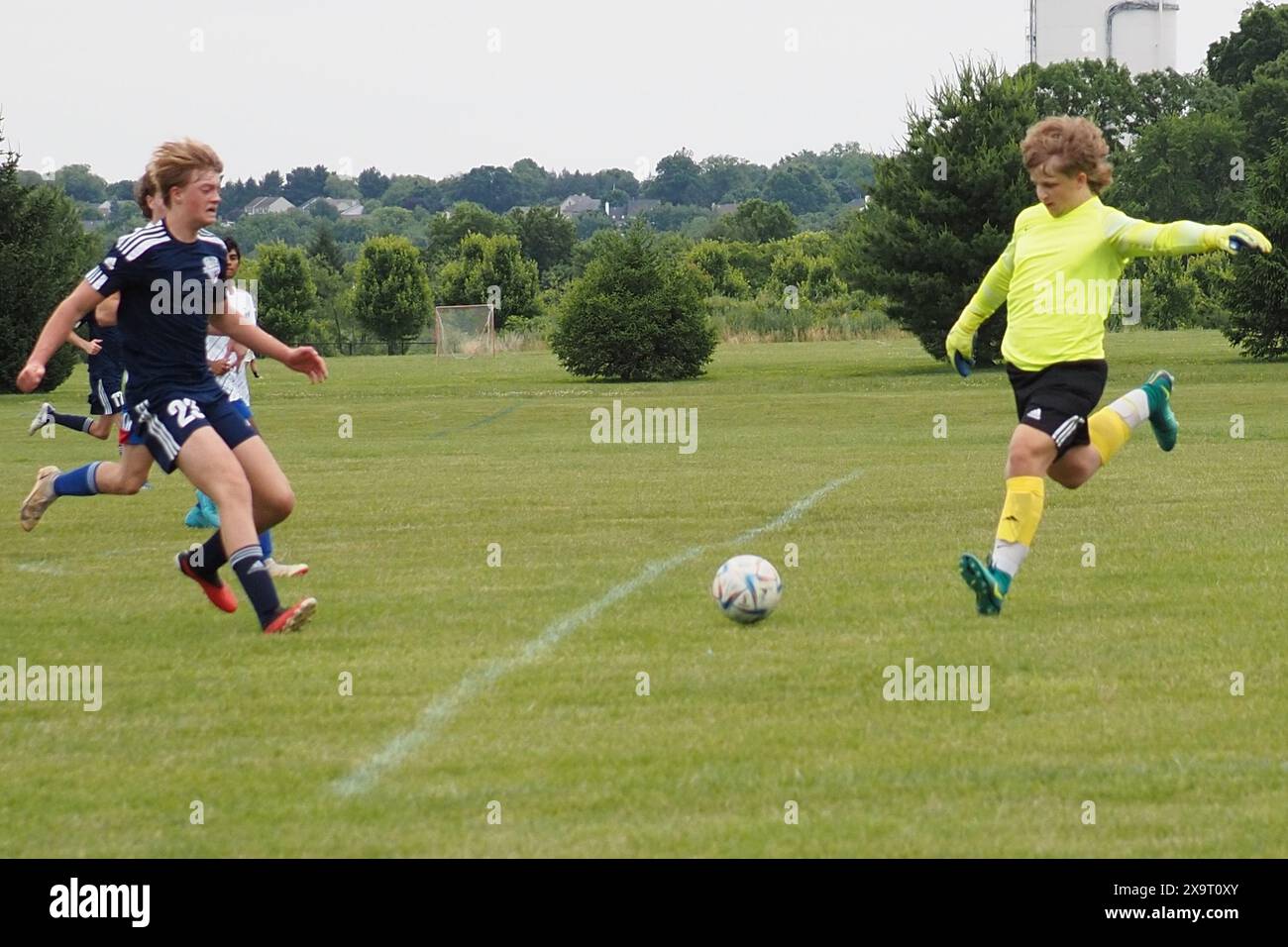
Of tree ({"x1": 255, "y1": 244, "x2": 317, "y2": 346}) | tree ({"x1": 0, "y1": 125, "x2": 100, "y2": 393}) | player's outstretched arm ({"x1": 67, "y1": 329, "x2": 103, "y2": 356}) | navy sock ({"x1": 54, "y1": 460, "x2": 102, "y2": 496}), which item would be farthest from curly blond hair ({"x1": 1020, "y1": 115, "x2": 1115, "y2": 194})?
tree ({"x1": 255, "y1": 244, "x2": 317, "y2": 346})

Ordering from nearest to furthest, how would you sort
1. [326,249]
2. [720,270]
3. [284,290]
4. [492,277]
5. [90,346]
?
[90,346] → [284,290] → [492,277] → [720,270] → [326,249]

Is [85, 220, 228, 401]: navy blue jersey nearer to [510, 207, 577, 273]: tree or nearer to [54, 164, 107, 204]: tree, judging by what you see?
[510, 207, 577, 273]: tree

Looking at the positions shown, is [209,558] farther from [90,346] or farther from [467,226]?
[467,226]

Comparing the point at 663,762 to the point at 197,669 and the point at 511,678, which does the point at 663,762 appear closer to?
the point at 511,678

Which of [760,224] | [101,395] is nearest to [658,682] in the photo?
[101,395]

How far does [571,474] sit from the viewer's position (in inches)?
740

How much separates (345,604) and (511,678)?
8.12 feet

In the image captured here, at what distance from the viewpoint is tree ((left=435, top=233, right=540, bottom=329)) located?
81.1 metres

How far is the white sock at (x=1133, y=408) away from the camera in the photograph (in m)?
9.70

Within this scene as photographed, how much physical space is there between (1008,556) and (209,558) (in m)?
4.09

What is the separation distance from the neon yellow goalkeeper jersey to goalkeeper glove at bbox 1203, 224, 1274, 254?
1.51ft

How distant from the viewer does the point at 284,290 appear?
79188 millimetres

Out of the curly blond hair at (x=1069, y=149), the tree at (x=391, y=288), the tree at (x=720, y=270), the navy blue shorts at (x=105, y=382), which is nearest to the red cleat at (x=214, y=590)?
the curly blond hair at (x=1069, y=149)

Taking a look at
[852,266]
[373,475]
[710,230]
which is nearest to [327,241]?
[710,230]
